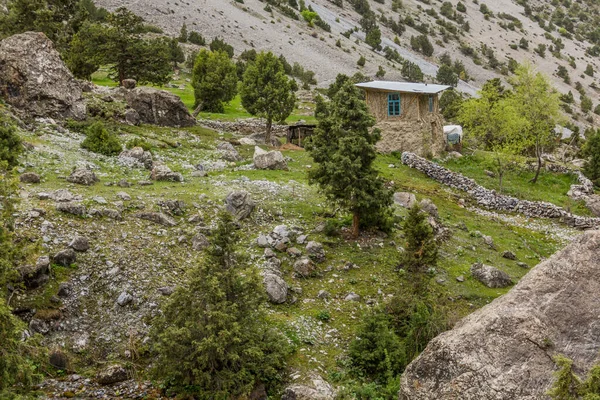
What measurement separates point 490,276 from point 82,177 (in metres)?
20.8

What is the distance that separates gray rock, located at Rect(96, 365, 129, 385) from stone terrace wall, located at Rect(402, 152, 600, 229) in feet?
99.5

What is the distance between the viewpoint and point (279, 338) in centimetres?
1700

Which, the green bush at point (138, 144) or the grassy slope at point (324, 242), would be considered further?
the green bush at point (138, 144)

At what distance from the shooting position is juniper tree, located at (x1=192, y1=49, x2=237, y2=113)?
5738cm

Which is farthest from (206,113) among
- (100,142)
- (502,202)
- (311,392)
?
(311,392)

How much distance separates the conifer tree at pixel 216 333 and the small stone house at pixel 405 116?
36.1m

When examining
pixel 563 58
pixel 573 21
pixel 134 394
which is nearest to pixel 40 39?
pixel 134 394

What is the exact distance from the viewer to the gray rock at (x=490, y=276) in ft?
80.6

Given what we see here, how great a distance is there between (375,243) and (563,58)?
142117 millimetres

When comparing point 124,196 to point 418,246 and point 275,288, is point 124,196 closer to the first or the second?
point 275,288

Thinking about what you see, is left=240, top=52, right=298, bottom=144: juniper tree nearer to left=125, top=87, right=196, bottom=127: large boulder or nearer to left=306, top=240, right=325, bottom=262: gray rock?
left=125, top=87, right=196, bottom=127: large boulder

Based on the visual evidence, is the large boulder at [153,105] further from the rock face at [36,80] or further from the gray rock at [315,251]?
the gray rock at [315,251]

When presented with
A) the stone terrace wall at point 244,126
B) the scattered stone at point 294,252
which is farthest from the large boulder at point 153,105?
the scattered stone at point 294,252

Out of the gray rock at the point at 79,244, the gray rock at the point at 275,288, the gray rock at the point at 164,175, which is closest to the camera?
the gray rock at the point at 79,244
